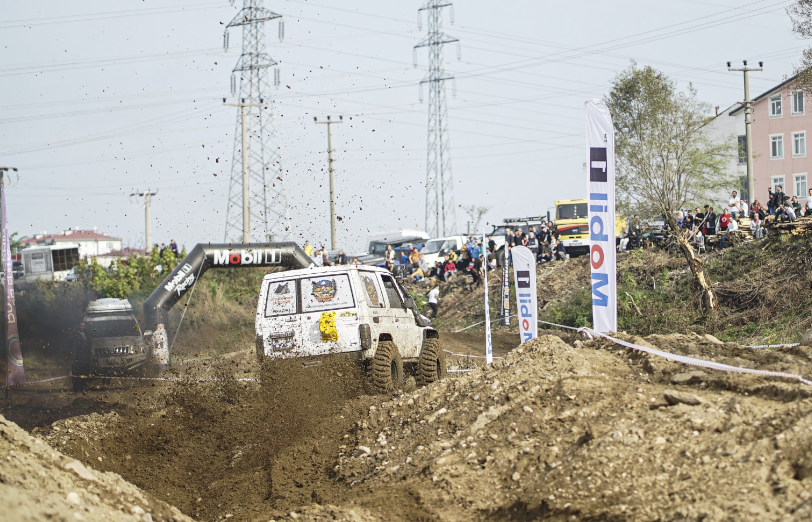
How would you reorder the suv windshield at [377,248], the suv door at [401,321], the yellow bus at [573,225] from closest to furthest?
the suv door at [401,321], the yellow bus at [573,225], the suv windshield at [377,248]

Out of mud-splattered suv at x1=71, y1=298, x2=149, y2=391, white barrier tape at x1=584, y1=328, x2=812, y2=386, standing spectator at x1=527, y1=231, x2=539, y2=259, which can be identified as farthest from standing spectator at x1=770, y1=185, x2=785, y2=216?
mud-splattered suv at x1=71, y1=298, x2=149, y2=391

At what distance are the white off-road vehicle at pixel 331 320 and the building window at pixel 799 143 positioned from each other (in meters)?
55.2

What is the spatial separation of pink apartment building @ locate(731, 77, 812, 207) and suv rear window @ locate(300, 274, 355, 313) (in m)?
53.2

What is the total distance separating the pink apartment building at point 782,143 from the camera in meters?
60.8

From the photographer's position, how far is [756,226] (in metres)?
26.5

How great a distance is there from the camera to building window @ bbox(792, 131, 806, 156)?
60938 millimetres

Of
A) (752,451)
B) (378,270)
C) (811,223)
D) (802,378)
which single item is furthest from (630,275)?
(752,451)

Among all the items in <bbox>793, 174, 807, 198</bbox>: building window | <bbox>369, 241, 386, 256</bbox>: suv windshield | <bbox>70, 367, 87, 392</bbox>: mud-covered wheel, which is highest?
<bbox>793, 174, 807, 198</bbox>: building window

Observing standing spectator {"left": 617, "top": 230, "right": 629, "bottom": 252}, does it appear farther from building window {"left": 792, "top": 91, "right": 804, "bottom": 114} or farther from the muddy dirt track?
building window {"left": 792, "top": 91, "right": 804, "bottom": 114}

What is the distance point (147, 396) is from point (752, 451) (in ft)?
47.8

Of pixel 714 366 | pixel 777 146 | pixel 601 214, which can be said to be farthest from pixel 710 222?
pixel 777 146

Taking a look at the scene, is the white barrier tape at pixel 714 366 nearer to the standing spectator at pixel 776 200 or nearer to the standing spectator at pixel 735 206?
the standing spectator at pixel 776 200

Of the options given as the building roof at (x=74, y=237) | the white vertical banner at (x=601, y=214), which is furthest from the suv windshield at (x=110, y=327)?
the building roof at (x=74, y=237)

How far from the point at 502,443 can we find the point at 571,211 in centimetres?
3034
